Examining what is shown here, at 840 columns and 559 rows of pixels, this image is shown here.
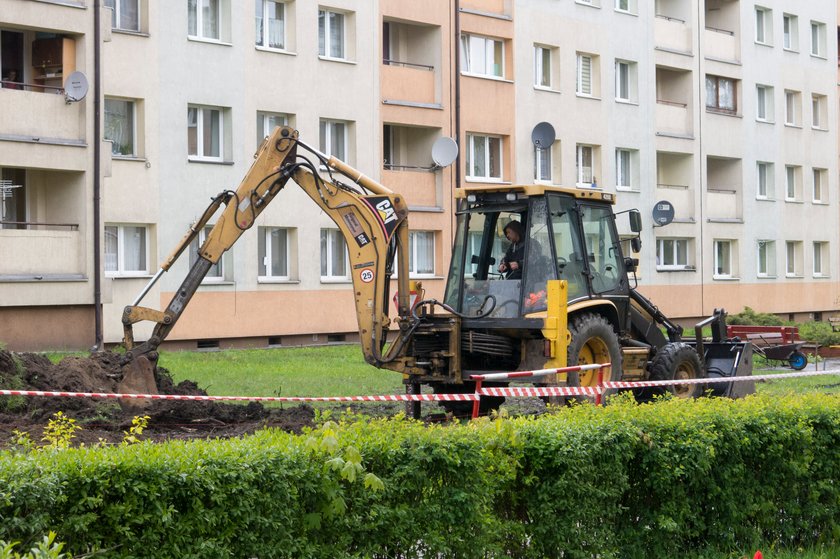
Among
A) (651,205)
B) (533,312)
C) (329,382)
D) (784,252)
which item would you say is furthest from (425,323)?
(784,252)

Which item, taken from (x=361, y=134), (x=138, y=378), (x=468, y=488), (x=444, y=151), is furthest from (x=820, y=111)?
(x=468, y=488)

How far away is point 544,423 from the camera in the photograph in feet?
26.3

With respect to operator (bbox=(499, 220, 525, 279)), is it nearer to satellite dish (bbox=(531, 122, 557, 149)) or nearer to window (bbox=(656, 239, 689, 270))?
satellite dish (bbox=(531, 122, 557, 149))

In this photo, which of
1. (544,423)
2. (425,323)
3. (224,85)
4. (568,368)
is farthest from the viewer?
(224,85)

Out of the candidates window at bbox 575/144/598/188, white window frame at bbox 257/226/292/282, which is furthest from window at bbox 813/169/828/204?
white window frame at bbox 257/226/292/282

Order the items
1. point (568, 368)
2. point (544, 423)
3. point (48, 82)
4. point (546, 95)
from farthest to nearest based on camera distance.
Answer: point (546, 95), point (48, 82), point (568, 368), point (544, 423)

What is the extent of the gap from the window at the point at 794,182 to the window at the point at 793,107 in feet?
5.77

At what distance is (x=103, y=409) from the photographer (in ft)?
46.6

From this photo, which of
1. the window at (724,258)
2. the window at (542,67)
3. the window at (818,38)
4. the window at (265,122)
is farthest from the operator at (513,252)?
the window at (818,38)

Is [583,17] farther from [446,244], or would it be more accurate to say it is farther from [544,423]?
[544,423]

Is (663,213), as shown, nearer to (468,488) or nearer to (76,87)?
(76,87)

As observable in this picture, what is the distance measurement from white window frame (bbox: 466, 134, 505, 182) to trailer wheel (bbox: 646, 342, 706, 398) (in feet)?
68.3

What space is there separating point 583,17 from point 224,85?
1434 centimetres

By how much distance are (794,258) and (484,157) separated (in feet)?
60.9
